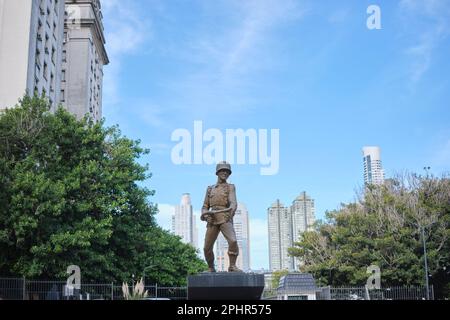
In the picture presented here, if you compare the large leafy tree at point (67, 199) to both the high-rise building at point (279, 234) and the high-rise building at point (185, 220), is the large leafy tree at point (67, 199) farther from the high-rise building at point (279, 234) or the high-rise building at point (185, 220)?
the high-rise building at point (279, 234)

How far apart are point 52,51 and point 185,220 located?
78.1 metres

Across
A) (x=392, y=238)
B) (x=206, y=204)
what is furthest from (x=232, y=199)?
(x=392, y=238)

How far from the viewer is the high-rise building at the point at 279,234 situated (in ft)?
449

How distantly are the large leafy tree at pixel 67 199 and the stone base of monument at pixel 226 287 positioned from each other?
1245 centimetres

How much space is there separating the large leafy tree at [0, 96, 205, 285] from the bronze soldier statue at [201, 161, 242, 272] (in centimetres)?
1167

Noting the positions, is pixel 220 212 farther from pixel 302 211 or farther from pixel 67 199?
pixel 302 211

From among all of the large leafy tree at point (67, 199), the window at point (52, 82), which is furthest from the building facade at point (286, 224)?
the large leafy tree at point (67, 199)

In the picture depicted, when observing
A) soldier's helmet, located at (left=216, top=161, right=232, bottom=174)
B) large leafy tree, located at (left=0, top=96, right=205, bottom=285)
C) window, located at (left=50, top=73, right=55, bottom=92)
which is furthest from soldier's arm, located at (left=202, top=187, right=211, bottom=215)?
window, located at (left=50, top=73, right=55, bottom=92)

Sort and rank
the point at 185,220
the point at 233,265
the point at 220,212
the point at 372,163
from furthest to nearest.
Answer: the point at 185,220
the point at 372,163
the point at 220,212
the point at 233,265

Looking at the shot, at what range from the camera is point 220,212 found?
13.0 metres

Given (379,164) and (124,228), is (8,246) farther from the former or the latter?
(379,164)

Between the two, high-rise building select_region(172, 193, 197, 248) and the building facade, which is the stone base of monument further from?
the building facade

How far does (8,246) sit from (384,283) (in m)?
24.4

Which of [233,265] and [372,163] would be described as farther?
[372,163]
